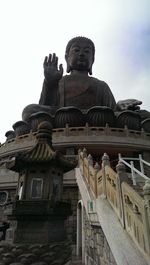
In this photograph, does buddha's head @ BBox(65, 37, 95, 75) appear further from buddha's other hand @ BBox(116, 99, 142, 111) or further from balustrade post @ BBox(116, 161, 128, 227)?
balustrade post @ BBox(116, 161, 128, 227)

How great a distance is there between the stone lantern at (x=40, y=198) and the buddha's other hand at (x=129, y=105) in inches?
493

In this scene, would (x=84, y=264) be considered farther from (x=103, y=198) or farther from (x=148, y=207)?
(x=148, y=207)

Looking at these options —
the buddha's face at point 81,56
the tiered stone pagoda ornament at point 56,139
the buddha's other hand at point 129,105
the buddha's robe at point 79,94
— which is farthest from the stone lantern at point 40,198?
the buddha's face at point 81,56

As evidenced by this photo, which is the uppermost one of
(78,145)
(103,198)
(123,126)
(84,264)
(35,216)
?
(123,126)

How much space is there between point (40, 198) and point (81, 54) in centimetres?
1864

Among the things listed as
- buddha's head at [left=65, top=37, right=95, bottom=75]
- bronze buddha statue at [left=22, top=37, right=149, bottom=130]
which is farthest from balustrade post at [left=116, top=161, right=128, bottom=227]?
buddha's head at [left=65, top=37, right=95, bottom=75]

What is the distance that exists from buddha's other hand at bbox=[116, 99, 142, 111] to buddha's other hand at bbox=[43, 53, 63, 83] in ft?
16.4

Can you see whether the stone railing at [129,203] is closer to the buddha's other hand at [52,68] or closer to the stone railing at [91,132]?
the stone railing at [91,132]

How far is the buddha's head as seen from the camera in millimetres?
21234

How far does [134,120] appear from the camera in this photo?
15.1 meters

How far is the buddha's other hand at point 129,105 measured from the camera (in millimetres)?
17109

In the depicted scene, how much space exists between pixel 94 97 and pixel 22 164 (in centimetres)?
1444

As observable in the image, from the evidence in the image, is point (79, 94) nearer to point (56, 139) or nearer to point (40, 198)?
point (56, 139)

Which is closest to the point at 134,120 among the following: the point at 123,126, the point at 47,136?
the point at 123,126
